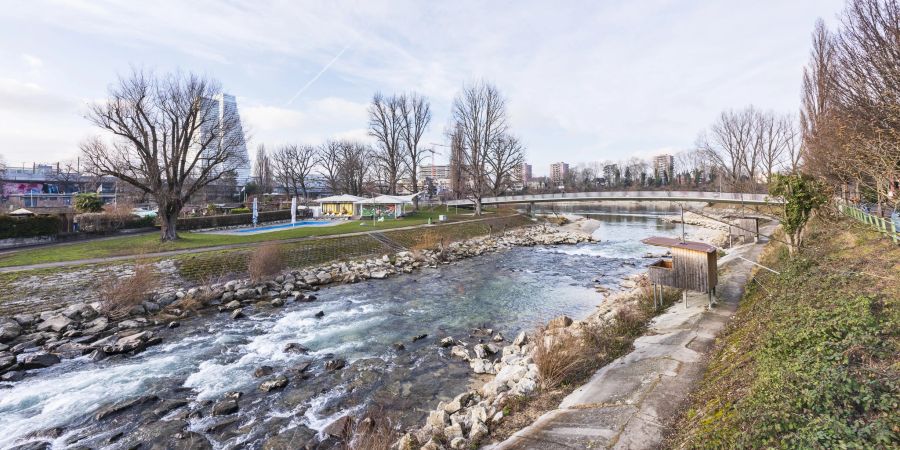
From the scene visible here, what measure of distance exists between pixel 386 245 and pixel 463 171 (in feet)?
92.4

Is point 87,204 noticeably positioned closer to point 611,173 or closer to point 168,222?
point 168,222

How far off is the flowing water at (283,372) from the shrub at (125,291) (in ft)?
7.80

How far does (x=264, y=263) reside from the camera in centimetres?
1781

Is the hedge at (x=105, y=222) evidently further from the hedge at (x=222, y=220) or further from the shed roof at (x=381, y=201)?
the shed roof at (x=381, y=201)

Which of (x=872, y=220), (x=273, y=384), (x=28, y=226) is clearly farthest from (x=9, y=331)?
(x=872, y=220)

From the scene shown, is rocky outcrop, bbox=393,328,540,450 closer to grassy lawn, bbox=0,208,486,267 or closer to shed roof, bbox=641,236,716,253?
shed roof, bbox=641,236,716,253

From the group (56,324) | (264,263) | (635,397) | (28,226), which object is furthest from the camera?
(28,226)

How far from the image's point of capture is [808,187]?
10.1 meters

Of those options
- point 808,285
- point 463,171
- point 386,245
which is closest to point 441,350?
point 808,285

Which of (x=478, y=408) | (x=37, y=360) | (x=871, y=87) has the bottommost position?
(x=37, y=360)

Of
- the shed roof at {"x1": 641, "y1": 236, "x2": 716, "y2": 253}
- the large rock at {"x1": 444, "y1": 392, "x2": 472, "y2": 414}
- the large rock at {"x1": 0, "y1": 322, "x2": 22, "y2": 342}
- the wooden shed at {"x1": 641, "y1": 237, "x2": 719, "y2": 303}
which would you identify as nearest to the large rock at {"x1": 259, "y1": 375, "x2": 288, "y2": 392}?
the large rock at {"x1": 444, "y1": 392, "x2": 472, "y2": 414}

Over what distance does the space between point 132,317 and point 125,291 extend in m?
1.08

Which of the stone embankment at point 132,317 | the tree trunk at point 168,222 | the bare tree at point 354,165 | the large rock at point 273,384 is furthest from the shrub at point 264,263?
the bare tree at point 354,165

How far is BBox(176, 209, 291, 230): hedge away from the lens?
31.2m
